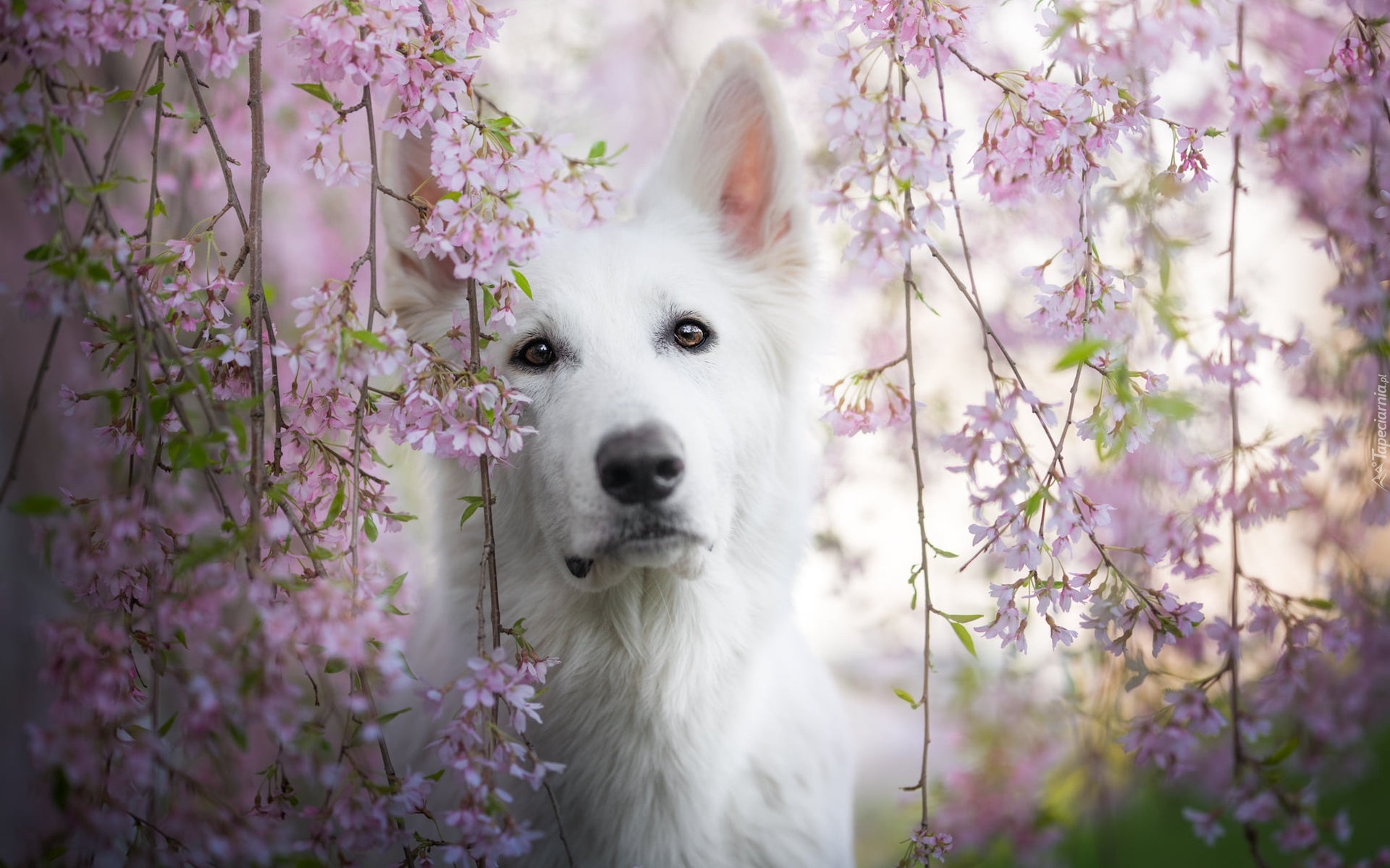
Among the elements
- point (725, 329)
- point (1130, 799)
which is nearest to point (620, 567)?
point (725, 329)

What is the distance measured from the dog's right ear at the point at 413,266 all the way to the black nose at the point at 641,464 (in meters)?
0.58

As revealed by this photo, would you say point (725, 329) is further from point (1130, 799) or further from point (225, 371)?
point (1130, 799)

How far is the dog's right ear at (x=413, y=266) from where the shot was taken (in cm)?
191

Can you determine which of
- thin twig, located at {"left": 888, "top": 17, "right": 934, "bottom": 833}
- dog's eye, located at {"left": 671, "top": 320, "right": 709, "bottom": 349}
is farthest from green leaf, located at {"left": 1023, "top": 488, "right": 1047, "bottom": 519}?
dog's eye, located at {"left": 671, "top": 320, "right": 709, "bottom": 349}

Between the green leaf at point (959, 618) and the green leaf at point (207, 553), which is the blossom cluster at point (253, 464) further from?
the green leaf at point (959, 618)

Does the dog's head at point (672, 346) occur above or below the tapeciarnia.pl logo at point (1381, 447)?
below

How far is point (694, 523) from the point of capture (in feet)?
5.47

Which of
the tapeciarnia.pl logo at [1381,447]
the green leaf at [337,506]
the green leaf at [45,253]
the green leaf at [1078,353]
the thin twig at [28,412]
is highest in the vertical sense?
the tapeciarnia.pl logo at [1381,447]

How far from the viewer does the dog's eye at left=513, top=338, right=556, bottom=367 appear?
74.9 inches

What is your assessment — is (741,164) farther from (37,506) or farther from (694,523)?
(37,506)

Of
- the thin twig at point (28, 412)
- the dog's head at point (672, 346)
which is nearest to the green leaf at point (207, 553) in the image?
the thin twig at point (28, 412)

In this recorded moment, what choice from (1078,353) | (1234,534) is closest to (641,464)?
(1078,353)

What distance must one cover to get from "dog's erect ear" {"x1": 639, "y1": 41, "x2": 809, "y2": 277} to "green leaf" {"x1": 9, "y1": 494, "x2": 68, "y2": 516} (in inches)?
58.0

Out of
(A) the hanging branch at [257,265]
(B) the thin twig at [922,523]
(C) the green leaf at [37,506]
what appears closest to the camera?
(C) the green leaf at [37,506]
